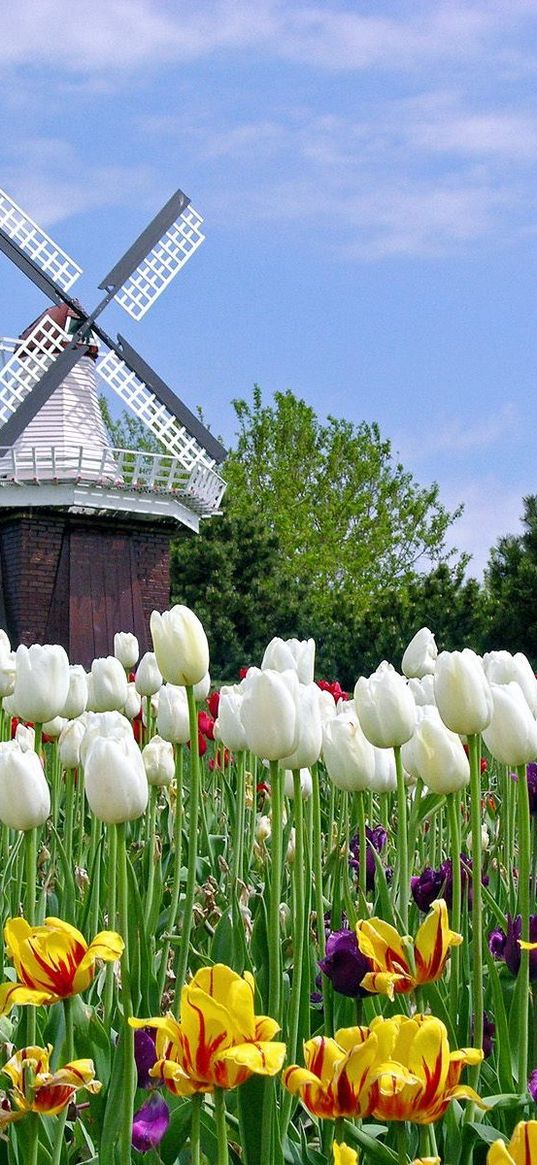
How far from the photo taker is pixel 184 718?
8.61 feet

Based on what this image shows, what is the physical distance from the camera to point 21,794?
175 cm

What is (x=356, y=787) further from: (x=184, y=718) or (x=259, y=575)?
(x=259, y=575)

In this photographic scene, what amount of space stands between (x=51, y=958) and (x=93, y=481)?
60.1 feet

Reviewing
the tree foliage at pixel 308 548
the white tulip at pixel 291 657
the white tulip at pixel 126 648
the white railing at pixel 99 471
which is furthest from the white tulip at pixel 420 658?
the tree foliage at pixel 308 548

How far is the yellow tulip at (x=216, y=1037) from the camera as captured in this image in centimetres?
117

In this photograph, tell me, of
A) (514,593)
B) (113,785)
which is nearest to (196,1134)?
(113,785)

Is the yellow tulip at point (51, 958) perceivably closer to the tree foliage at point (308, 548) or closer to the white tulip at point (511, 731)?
the white tulip at point (511, 731)

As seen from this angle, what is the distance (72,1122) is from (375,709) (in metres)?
0.80

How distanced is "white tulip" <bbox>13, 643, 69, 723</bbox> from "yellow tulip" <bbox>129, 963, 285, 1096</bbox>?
1.22m

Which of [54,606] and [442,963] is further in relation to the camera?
[54,606]

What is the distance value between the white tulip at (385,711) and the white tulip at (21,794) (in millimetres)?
517

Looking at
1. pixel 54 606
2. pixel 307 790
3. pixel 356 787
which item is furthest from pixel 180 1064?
pixel 54 606

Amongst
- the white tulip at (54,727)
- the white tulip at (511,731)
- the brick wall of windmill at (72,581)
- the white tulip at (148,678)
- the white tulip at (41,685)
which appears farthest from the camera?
the brick wall of windmill at (72,581)

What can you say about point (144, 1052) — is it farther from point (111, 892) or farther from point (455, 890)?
point (455, 890)
